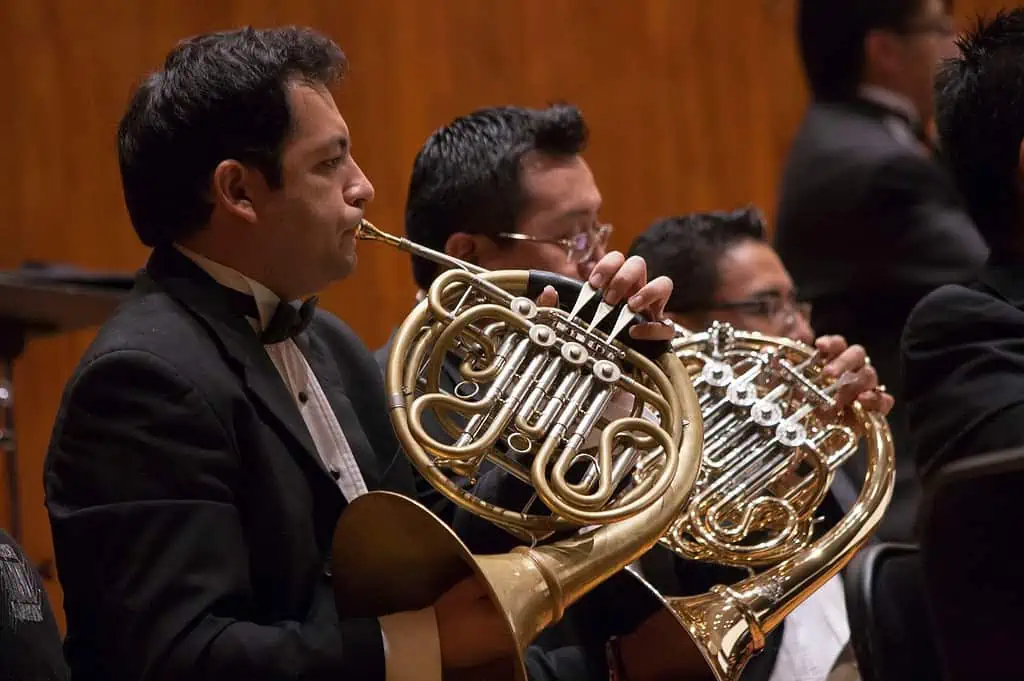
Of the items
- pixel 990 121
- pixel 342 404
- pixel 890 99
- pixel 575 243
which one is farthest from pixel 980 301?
pixel 890 99

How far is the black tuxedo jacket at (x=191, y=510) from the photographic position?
1.48m

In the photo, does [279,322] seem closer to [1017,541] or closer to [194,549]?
[194,549]

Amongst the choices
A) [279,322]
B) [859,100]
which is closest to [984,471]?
[279,322]

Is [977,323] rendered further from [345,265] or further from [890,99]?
[890,99]

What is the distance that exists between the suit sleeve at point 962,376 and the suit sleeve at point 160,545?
2.54 feet

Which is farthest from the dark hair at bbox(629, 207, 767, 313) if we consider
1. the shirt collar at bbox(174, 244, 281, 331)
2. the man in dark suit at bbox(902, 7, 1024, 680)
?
the shirt collar at bbox(174, 244, 281, 331)

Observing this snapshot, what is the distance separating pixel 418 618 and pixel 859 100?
1788 mm

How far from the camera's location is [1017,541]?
1264mm

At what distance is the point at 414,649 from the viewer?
59.7 inches

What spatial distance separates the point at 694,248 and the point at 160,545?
4.59ft

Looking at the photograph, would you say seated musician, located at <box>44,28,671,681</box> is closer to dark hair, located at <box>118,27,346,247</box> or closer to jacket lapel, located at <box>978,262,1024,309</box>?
dark hair, located at <box>118,27,346,247</box>

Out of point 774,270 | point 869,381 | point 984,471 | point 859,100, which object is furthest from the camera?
point 859,100

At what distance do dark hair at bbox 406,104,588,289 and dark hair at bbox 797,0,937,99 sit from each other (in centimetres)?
81

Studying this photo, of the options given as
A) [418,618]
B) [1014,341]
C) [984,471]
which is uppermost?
[984,471]
